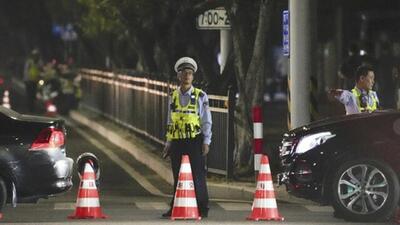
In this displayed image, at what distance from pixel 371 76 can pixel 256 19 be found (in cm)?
496

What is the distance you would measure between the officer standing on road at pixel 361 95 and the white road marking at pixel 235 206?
171 cm

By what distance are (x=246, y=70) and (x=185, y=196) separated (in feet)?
17.5

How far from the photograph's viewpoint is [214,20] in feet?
60.4

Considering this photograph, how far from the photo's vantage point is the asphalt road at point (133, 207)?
37.4ft

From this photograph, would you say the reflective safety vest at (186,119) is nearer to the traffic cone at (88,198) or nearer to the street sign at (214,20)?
the traffic cone at (88,198)

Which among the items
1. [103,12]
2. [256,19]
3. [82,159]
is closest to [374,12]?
[103,12]

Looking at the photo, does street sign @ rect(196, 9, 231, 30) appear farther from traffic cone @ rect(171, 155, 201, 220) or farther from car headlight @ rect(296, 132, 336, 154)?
traffic cone @ rect(171, 155, 201, 220)

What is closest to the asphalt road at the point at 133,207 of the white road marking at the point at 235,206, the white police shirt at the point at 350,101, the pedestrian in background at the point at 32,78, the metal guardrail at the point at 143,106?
the white road marking at the point at 235,206

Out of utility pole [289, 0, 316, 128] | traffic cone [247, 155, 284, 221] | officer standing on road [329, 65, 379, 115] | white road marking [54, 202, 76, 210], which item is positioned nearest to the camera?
traffic cone [247, 155, 284, 221]

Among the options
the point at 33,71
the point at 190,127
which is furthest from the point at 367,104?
the point at 33,71

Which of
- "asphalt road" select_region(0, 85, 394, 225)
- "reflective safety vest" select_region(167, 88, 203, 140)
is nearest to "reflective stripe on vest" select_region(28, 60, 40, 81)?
"asphalt road" select_region(0, 85, 394, 225)

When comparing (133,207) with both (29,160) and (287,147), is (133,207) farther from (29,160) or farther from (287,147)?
(287,147)

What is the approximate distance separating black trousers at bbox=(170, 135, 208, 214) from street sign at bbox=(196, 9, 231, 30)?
6960 mm

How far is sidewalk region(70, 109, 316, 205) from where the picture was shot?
1423 cm
